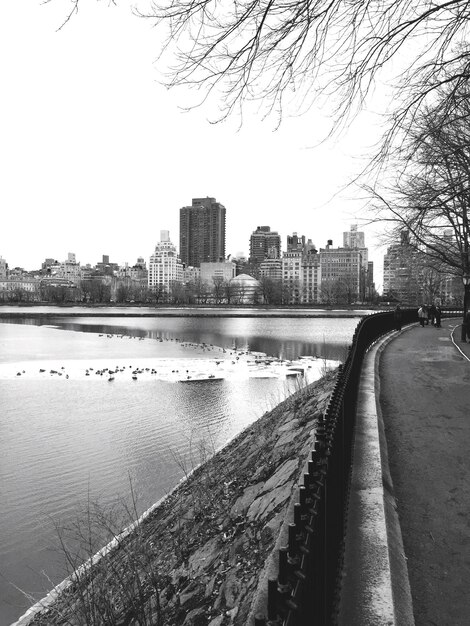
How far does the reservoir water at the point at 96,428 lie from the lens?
28.5ft

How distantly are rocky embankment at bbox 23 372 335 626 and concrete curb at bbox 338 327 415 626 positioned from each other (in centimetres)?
65

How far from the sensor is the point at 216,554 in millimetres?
5715

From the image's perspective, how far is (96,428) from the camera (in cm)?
1501

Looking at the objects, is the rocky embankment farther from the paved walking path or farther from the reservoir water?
the reservoir water

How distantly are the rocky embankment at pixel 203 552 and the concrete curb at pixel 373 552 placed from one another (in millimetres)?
645

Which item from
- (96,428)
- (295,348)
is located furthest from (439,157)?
(295,348)

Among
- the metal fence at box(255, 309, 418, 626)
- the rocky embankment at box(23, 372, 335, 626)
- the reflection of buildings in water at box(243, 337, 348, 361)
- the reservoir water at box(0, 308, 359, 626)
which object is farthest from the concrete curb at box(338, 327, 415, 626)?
the reflection of buildings in water at box(243, 337, 348, 361)

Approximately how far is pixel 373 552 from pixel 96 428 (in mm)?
12630

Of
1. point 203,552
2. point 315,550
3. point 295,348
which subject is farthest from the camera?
point 295,348

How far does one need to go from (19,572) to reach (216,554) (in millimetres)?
3917

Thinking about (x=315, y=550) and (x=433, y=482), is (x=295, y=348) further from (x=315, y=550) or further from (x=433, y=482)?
(x=315, y=550)

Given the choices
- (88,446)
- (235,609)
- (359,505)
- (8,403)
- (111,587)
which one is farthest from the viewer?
(8,403)

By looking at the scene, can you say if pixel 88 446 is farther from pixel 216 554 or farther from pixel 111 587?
pixel 216 554

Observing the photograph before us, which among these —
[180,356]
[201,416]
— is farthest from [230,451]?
[180,356]
